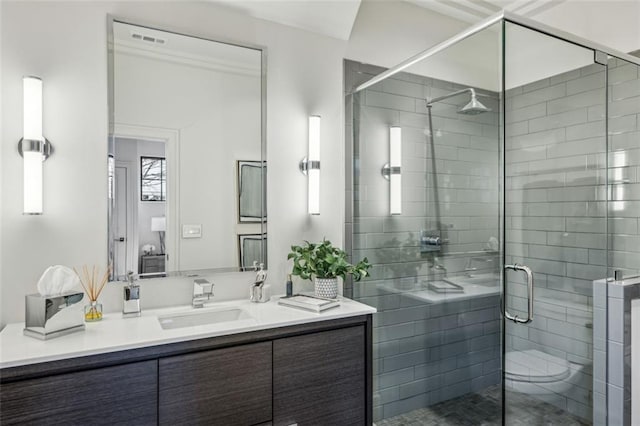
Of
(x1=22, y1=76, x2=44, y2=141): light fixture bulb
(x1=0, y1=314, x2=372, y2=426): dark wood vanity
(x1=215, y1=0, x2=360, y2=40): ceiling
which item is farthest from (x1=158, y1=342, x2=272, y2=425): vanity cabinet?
(x1=215, y1=0, x2=360, y2=40): ceiling

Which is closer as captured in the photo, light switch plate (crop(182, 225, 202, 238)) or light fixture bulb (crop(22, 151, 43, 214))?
light fixture bulb (crop(22, 151, 43, 214))

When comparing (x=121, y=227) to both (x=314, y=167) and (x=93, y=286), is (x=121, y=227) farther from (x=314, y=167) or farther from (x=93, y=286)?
(x=314, y=167)

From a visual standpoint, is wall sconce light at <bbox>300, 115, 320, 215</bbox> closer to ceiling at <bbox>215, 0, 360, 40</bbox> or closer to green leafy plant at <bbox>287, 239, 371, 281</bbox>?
green leafy plant at <bbox>287, 239, 371, 281</bbox>

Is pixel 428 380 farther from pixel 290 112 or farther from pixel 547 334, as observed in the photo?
pixel 290 112

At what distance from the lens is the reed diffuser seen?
1647mm

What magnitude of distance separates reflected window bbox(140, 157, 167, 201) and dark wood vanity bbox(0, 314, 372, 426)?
75 centimetres

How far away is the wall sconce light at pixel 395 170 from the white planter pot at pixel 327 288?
55 cm

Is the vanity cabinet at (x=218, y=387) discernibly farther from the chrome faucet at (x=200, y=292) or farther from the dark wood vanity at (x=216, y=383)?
the chrome faucet at (x=200, y=292)

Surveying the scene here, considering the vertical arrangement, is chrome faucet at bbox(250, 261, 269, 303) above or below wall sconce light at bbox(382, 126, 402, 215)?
below

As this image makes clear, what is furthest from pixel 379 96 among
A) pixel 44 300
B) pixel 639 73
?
pixel 44 300

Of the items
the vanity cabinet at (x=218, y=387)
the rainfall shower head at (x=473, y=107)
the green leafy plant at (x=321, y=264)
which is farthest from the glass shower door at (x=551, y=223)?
the vanity cabinet at (x=218, y=387)

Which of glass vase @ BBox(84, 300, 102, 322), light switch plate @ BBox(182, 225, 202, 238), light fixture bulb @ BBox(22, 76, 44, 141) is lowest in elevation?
glass vase @ BBox(84, 300, 102, 322)

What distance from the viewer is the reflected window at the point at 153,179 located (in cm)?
184

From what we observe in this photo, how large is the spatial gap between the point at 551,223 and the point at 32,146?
2342 millimetres
